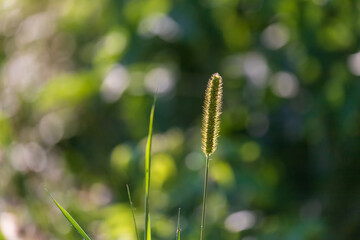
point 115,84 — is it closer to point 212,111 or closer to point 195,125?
point 195,125

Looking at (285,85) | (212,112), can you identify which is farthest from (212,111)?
(285,85)

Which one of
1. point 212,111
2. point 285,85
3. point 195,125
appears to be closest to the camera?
point 212,111

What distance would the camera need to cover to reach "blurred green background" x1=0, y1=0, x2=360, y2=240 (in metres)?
2.08

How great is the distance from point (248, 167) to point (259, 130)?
1.17 ft

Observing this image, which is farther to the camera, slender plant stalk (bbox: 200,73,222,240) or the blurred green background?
the blurred green background

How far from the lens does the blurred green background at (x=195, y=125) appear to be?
81.9 inches

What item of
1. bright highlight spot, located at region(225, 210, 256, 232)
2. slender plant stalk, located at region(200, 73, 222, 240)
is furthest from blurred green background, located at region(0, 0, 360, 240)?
slender plant stalk, located at region(200, 73, 222, 240)

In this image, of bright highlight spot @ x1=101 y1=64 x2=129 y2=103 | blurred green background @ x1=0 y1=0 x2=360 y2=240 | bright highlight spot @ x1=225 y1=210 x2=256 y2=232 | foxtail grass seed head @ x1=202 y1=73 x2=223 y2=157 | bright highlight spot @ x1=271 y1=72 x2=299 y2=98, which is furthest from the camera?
bright highlight spot @ x1=101 y1=64 x2=129 y2=103

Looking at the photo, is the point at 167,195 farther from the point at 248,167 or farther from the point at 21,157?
the point at 21,157

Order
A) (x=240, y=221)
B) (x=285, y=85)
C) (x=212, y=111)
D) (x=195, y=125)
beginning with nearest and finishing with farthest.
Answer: (x=212, y=111)
(x=240, y=221)
(x=285, y=85)
(x=195, y=125)

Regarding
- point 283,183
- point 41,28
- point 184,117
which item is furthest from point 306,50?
point 41,28

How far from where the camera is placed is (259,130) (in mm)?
2502

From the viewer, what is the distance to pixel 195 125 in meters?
2.69

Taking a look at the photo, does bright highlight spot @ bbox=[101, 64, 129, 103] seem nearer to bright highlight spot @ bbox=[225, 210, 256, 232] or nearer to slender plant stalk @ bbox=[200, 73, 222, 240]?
bright highlight spot @ bbox=[225, 210, 256, 232]
